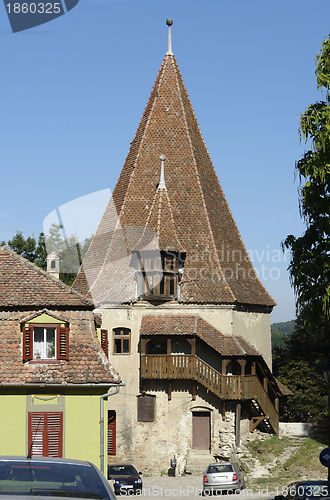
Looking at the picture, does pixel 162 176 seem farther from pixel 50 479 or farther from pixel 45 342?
pixel 50 479

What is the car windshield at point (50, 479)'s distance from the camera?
709 cm

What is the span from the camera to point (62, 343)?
22438 millimetres

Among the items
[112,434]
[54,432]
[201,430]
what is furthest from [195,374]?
[54,432]

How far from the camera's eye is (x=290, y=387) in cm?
4000

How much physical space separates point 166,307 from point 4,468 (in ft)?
86.3

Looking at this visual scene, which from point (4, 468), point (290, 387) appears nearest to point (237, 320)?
point (290, 387)

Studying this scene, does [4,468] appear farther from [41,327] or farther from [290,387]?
[290,387]

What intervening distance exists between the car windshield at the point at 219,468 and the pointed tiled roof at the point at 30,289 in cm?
895

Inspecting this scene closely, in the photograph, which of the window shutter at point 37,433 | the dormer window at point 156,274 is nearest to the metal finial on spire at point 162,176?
the dormer window at point 156,274

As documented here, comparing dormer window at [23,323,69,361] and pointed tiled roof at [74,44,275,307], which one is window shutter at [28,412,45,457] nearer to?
dormer window at [23,323,69,361]

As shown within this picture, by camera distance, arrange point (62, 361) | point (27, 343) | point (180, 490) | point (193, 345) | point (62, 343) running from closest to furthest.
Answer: point (62, 361) → point (27, 343) → point (62, 343) → point (180, 490) → point (193, 345)

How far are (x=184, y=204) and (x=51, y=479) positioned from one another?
96.7 ft

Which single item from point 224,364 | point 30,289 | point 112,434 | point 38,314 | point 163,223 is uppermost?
point 163,223

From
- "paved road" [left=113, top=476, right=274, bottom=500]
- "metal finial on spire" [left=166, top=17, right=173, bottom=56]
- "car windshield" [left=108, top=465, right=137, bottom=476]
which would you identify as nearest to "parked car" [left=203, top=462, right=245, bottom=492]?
"paved road" [left=113, top=476, right=274, bottom=500]
